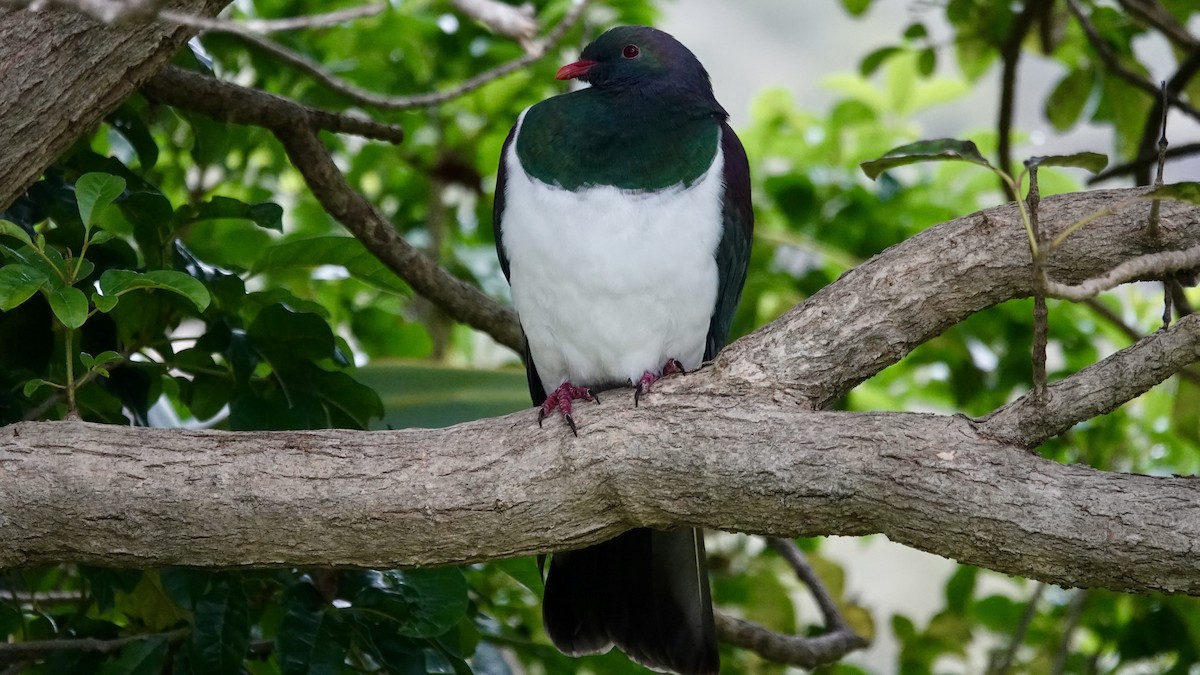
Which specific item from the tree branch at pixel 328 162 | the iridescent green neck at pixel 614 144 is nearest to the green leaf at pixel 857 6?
the iridescent green neck at pixel 614 144

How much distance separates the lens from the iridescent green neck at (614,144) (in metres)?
2.55

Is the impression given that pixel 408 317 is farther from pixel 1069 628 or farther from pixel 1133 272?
pixel 1133 272

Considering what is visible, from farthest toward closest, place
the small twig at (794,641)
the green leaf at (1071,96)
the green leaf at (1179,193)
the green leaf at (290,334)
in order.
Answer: the green leaf at (1071,96)
the small twig at (794,641)
the green leaf at (290,334)
the green leaf at (1179,193)

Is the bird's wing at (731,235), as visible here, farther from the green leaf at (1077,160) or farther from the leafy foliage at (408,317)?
the green leaf at (1077,160)

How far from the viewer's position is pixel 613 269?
2.55 meters

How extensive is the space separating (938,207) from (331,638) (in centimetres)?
229

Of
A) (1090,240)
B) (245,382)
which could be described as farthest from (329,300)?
(1090,240)

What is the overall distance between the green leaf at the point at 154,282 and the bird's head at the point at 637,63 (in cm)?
116

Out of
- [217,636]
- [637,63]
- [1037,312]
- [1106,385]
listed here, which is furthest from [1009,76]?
[217,636]

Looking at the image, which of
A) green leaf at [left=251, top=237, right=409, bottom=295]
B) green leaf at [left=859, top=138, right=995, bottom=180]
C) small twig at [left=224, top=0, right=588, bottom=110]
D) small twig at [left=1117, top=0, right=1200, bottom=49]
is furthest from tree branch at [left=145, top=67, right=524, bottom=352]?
small twig at [left=1117, top=0, right=1200, bottom=49]

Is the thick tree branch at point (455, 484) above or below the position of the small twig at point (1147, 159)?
below

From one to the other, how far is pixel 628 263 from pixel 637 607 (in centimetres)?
67

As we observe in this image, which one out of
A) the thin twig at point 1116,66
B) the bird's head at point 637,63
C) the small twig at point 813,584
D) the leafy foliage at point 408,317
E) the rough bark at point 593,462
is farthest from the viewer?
the thin twig at point 1116,66

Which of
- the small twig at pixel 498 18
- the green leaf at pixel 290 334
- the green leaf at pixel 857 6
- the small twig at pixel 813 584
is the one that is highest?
the green leaf at pixel 857 6
